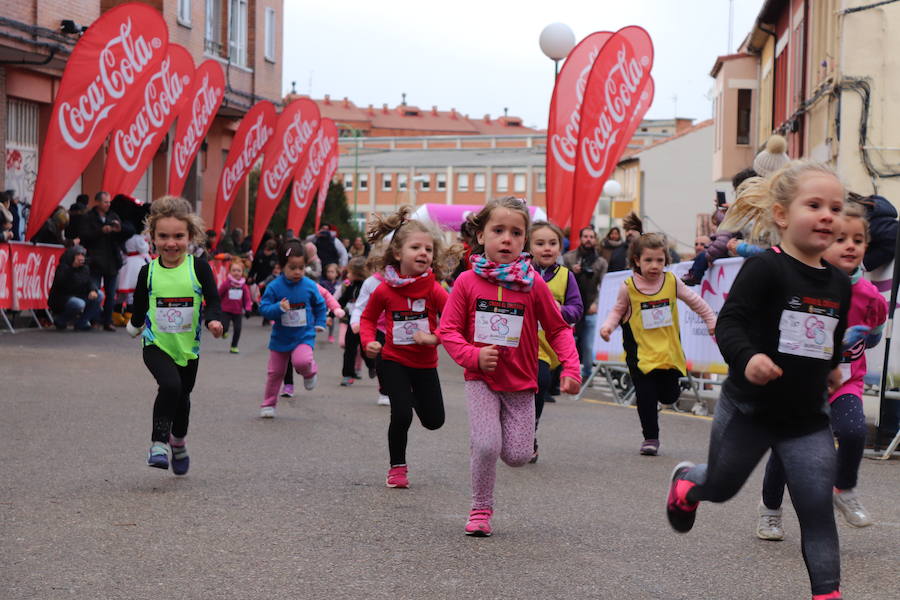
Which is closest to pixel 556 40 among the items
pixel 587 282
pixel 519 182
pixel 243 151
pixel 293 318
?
pixel 587 282

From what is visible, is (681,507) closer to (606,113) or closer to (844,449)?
(844,449)

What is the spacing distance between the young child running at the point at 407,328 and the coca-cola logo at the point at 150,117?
1231cm

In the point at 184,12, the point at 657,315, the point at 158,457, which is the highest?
the point at 184,12

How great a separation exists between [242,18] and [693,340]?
2755 centimetres

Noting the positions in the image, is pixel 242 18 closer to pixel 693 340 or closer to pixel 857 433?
pixel 693 340

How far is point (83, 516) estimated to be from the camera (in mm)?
6645

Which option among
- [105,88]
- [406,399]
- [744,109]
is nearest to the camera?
[406,399]

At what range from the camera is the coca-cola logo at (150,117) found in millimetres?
19859

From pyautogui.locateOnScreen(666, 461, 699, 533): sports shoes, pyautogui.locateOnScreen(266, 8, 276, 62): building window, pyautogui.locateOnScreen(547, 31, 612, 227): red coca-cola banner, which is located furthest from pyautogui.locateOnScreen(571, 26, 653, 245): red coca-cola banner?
pyautogui.locateOnScreen(266, 8, 276, 62): building window

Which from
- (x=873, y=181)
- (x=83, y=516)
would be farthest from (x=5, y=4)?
(x=83, y=516)

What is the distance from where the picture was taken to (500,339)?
21.8 feet

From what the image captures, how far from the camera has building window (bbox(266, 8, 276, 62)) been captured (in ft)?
129

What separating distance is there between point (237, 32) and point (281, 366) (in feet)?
91.1

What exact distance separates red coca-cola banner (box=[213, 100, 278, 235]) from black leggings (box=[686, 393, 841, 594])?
21.2 meters
